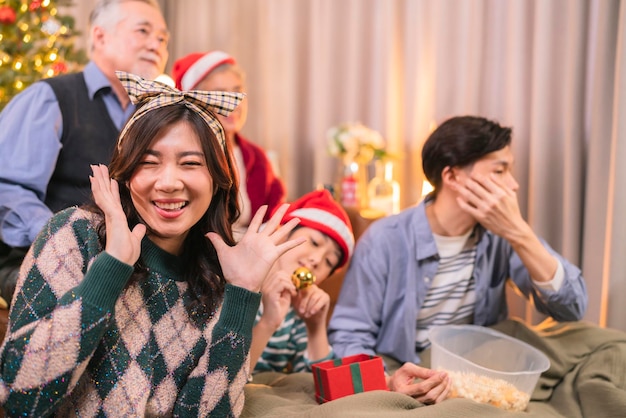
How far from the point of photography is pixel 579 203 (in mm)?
2736

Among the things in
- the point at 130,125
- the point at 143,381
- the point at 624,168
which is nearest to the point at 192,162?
the point at 130,125

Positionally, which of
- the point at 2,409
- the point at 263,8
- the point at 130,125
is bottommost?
the point at 2,409

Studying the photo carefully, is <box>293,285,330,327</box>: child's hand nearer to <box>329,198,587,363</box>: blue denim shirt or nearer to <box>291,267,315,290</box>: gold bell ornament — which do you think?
<box>291,267,315,290</box>: gold bell ornament

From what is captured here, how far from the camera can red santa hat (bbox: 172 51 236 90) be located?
2646 mm

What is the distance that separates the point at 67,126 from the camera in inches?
87.4

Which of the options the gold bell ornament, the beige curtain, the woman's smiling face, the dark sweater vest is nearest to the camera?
the woman's smiling face

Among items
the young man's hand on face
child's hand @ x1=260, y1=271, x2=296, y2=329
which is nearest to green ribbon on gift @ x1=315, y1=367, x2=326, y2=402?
child's hand @ x1=260, y1=271, x2=296, y2=329

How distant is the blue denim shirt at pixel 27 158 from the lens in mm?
2018

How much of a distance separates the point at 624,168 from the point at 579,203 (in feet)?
1.03

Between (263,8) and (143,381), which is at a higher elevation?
(263,8)

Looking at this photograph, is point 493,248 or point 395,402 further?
point 493,248

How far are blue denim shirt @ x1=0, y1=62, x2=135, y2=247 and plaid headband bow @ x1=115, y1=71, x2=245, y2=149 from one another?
2.74 ft

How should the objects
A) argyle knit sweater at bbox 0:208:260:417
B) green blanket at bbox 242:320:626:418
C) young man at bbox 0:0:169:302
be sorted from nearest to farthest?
argyle knit sweater at bbox 0:208:260:417, green blanket at bbox 242:320:626:418, young man at bbox 0:0:169:302

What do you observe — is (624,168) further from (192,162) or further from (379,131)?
(192,162)
